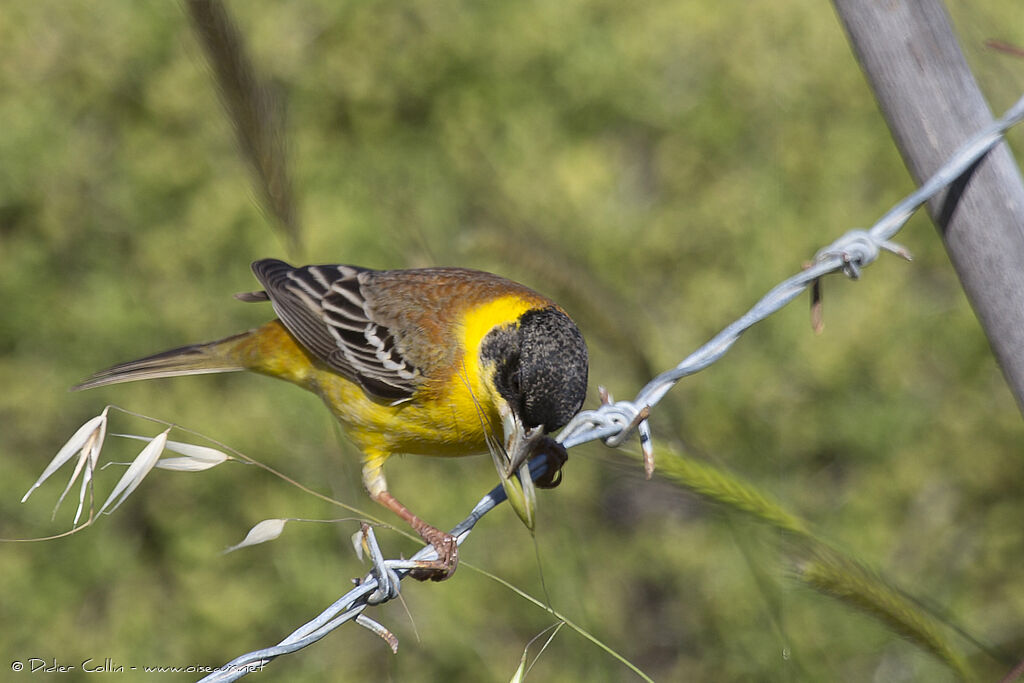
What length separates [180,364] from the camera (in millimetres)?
3418

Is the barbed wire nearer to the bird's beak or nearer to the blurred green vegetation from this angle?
the bird's beak

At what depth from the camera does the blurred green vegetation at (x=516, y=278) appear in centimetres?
407

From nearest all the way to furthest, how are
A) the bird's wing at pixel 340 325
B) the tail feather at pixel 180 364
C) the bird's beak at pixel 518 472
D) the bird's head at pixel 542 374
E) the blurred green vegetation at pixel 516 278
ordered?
the bird's beak at pixel 518 472, the bird's head at pixel 542 374, the bird's wing at pixel 340 325, the tail feather at pixel 180 364, the blurred green vegetation at pixel 516 278

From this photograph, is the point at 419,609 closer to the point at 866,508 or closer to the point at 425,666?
the point at 425,666

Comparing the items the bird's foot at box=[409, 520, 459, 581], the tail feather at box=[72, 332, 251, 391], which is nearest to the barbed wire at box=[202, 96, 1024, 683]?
the bird's foot at box=[409, 520, 459, 581]

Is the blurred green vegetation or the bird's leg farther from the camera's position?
the blurred green vegetation

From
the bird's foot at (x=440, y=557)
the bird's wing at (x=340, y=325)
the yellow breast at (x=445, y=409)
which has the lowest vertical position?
the bird's foot at (x=440, y=557)

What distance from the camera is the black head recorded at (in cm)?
251

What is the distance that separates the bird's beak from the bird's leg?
28 centimetres

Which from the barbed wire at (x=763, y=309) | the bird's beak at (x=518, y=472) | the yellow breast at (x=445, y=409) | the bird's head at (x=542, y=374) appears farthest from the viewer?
the yellow breast at (x=445, y=409)

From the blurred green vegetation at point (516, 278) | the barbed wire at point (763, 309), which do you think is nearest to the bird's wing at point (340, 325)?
the blurred green vegetation at point (516, 278)

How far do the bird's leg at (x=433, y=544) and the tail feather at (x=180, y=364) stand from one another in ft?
2.75

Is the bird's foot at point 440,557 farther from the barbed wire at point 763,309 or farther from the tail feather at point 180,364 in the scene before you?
the tail feather at point 180,364

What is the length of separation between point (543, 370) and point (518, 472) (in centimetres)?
70
